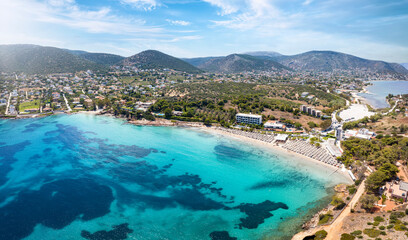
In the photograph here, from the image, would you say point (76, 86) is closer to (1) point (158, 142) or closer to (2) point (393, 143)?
Answer: (1) point (158, 142)

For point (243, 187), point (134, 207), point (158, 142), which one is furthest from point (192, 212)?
point (158, 142)

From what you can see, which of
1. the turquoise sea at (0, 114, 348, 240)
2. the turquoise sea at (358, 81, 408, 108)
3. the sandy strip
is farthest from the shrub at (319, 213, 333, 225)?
the turquoise sea at (358, 81, 408, 108)

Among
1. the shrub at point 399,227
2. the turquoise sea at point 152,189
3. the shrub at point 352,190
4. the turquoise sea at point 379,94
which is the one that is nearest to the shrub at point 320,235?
the turquoise sea at point 152,189

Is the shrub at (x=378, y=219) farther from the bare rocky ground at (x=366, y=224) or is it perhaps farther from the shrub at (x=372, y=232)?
the shrub at (x=372, y=232)

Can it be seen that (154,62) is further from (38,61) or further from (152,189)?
(152,189)

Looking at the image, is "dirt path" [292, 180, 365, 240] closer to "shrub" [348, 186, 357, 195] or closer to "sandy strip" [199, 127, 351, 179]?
"shrub" [348, 186, 357, 195]
